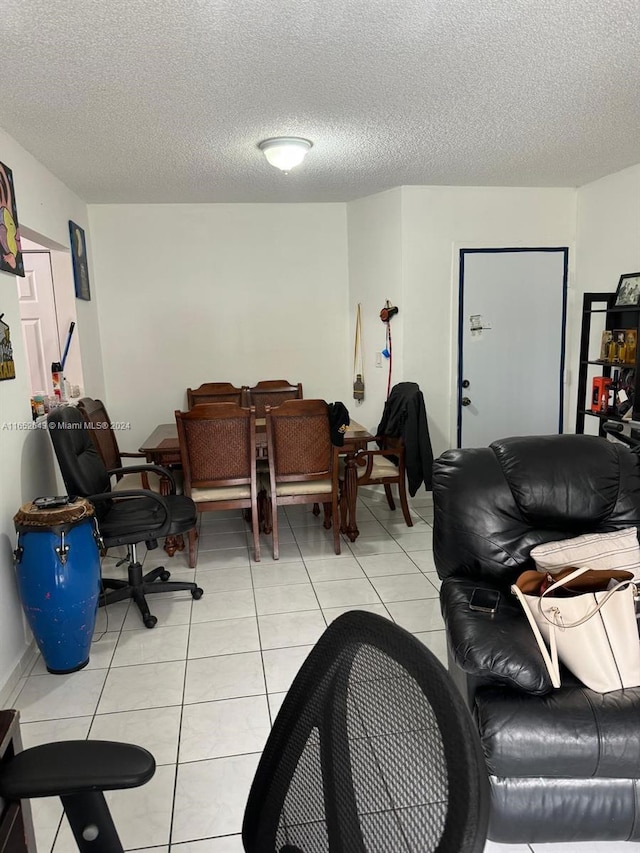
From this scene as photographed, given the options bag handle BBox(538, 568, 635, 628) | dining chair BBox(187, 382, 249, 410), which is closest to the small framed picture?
bag handle BBox(538, 568, 635, 628)

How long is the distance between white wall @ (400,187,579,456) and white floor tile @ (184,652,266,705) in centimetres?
271

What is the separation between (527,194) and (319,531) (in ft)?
10.00

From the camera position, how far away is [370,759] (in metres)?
0.71

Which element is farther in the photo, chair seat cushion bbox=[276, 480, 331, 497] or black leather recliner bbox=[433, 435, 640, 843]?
chair seat cushion bbox=[276, 480, 331, 497]

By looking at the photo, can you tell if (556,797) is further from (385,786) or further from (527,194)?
(527,194)

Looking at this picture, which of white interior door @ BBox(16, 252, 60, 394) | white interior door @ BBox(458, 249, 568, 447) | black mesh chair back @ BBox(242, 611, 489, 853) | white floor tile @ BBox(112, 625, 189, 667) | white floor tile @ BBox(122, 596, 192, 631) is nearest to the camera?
black mesh chair back @ BBox(242, 611, 489, 853)

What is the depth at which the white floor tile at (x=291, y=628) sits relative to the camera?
2713 millimetres

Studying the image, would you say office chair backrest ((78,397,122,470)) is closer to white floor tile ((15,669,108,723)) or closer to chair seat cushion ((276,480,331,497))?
chair seat cushion ((276,480,331,497))

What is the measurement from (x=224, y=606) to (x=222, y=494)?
764mm

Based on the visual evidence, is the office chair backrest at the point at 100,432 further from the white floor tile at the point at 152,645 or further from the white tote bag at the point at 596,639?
the white tote bag at the point at 596,639

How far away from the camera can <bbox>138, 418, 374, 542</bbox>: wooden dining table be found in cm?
373

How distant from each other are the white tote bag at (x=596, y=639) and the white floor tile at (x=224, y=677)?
1246mm

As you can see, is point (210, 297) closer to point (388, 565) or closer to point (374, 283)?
point (374, 283)

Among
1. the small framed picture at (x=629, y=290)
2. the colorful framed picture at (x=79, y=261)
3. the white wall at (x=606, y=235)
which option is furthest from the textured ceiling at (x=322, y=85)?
the small framed picture at (x=629, y=290)
